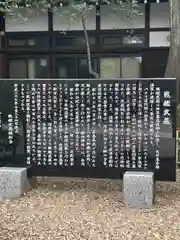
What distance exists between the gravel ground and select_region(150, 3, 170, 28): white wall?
6.83 metres

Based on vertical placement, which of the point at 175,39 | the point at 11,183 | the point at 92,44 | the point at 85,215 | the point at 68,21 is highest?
the point at 68,21

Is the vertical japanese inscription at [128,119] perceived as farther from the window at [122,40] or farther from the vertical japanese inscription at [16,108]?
the window at [122,40]

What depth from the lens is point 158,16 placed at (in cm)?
1245

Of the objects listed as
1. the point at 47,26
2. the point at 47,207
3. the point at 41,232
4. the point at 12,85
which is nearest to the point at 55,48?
the point at 47,26

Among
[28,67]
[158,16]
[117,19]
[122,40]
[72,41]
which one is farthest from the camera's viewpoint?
[28,67]

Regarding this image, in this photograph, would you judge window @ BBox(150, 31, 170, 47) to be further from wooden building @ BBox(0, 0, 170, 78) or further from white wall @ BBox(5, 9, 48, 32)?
white wall @ BBox(5, 9, 48, 32)

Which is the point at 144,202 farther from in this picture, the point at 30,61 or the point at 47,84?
the point at 30,61

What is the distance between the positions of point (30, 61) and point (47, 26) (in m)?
1.17

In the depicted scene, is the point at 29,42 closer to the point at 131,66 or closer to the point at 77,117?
the point at 131,66

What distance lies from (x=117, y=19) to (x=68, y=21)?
1366 millimetres

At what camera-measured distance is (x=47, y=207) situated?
5.55m

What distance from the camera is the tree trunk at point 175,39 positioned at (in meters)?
8.38

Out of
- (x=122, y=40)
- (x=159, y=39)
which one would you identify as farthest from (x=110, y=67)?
(x=159, y=39)

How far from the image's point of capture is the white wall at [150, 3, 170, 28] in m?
12.4
